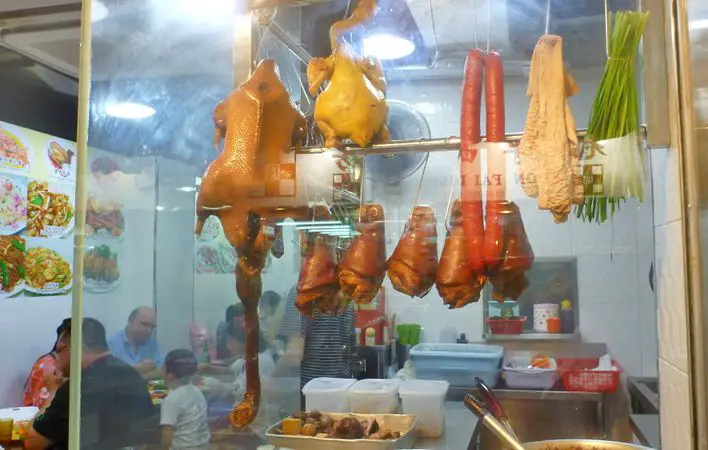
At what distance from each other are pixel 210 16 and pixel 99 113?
1.51 ft

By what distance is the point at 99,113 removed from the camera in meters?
1.50

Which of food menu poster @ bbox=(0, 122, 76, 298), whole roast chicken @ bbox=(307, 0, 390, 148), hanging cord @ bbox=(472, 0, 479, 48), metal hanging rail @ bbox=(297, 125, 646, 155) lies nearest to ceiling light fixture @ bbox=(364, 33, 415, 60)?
hanging cord @ bbox=(472, 0, 479, 48)

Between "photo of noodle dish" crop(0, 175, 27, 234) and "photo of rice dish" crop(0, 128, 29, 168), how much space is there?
79 millimetres

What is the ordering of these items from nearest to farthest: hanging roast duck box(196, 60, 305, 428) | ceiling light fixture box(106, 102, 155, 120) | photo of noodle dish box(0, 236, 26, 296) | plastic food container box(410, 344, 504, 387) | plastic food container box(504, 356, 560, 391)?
hanging roast duck box(196, 60, 305, 428), ceiling light fixture box(106, 102, 155, 120), plastic food container box(410, 344, 504, 387), plastic food container box(504, 356, 560, 391), photo of noodle dish box(0, 236, 26, 296)

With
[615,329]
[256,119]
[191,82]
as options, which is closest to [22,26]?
[191,82]

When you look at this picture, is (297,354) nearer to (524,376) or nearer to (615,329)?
(524,376)

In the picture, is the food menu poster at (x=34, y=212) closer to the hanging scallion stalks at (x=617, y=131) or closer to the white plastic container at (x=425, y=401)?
the white plastic container at (x=425, y=401)

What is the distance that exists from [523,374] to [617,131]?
105 cm

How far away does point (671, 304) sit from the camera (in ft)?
3.85

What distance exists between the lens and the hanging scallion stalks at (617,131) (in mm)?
1254

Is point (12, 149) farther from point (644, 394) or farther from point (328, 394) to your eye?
point (644, 394)

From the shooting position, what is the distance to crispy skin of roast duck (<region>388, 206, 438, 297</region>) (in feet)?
4.66

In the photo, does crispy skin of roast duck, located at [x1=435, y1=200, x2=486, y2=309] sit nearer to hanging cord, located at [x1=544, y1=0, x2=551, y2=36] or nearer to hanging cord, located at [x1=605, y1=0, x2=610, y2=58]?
hanging cord, located at [x1=605, y1=0, x2=610, y2=58]

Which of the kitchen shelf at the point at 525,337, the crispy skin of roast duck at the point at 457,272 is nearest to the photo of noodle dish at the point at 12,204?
the kitchen shelf at the point at 525,337
